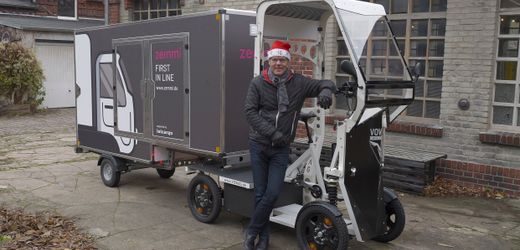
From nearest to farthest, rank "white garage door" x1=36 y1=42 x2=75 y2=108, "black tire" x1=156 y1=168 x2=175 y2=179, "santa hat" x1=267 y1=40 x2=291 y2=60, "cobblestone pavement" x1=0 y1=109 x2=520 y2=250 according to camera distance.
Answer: "santa hat" x1=267 y1=40 x2=291 y2=60 → "cobblestone pavement" x1=0 y1=109 x2=520 y2=250 → "black tire" x1=156 y1=168 x2=175 y2=179 → "white garage door" x1=36 y1=42 x2=75 y2=108

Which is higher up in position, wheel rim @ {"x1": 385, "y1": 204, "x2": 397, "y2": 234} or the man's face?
the man's face

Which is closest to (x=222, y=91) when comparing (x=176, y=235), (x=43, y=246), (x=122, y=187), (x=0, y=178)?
(x=176, y=235)

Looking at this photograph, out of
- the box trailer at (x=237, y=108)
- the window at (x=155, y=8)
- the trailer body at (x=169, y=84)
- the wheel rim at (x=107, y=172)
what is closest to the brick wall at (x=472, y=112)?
the box trailer at (x=237, y=108)

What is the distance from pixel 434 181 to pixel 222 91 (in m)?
3.72

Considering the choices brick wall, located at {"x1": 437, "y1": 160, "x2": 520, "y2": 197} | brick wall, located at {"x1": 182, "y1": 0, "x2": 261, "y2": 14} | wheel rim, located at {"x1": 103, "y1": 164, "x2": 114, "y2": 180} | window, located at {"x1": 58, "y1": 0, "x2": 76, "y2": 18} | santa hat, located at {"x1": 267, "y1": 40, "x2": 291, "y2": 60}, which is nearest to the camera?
santa hat, located at {"x1": 267, "y1": 40, "x2": 291, "y2": 60}

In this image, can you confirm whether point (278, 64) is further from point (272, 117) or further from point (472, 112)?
point (472, 112)

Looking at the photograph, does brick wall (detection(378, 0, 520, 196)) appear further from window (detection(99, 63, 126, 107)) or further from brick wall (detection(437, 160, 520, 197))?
window (detection(99, 63, 126, 107))

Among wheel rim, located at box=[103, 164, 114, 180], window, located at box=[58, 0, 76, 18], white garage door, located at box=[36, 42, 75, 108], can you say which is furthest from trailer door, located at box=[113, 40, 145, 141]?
window, located at box=[58, 0, 76, 18]

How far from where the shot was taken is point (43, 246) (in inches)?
202

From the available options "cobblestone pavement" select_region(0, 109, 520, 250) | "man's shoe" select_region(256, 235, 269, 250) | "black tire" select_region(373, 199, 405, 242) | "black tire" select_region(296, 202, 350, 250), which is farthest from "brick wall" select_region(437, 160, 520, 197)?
"man's shoe" select_region(256, 235, 269, 250)

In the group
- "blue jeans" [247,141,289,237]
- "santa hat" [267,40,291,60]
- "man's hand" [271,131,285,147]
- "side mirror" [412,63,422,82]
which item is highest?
"santa hat" [267,40,291,60]

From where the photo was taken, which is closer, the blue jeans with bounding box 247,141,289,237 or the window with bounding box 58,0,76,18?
the blue jeans with bounding box 247,141,289,237

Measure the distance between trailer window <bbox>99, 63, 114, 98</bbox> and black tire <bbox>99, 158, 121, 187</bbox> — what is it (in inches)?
38.5

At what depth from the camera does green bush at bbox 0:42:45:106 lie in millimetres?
15547
